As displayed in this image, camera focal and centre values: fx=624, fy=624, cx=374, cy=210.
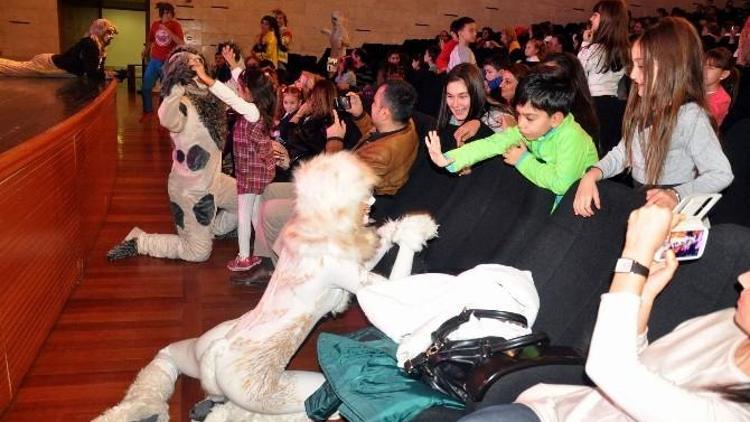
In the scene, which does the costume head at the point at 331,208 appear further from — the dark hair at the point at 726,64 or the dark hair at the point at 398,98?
the dark hair at the point at 726,64

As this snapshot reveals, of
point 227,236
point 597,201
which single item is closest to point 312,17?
point 227,236

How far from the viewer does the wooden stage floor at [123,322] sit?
2.29 metres

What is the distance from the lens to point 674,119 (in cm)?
196

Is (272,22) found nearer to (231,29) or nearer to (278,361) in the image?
(231,29)

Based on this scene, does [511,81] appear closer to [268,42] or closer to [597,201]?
[597,201]

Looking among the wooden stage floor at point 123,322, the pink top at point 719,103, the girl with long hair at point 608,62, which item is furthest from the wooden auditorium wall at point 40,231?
the pink top at point 719,103

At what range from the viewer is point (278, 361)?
6.48ft

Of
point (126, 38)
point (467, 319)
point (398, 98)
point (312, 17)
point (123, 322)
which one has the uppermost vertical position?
point (312, 17)

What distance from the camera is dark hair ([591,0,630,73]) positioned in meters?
3.46

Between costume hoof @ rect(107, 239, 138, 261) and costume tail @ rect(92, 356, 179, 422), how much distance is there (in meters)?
1.54

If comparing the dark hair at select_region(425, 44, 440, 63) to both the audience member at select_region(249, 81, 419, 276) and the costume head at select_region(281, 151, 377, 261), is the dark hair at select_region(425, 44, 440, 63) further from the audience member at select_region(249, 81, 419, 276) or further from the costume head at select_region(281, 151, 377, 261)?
the costume head at select_region(281, 151, 377, 261)

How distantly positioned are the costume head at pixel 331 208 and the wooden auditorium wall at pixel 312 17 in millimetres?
9681

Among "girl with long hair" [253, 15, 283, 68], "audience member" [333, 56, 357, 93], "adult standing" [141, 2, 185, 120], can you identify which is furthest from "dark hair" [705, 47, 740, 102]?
"adult standing" [141, 2, 185, 120]

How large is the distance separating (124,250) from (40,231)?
1045mm
